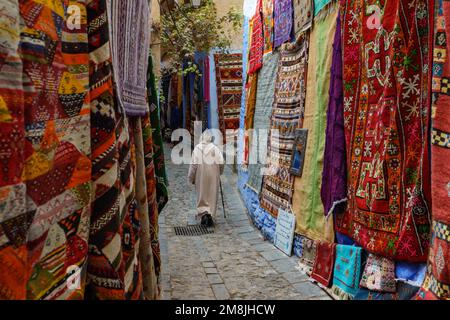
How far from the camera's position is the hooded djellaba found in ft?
24.9

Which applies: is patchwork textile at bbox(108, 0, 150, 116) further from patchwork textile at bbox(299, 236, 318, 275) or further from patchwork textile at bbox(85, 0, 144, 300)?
patchwork textile at bbox(299, 236, 318, 275)

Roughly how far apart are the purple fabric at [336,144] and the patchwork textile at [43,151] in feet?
9.75

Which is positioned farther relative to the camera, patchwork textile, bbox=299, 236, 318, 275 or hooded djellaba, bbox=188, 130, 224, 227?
hooded djellaba, bbox=188, 130, 224, 227

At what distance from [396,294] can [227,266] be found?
93.5 inches

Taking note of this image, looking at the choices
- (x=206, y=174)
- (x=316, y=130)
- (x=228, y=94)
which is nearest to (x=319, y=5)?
(x=316, y=130)

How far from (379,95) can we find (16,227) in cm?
297

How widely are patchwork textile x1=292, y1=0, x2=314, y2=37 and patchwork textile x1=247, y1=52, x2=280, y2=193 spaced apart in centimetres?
99

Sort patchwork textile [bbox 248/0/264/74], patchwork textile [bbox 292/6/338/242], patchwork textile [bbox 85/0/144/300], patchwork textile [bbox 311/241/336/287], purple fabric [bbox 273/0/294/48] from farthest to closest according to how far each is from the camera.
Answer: patchwork textile [bbox 248/0/264/74] → purple fabric [bbox 273/0/294/48] → patchwork textile [bbox 292/6/338/242] → patchwork textile [bbox 311/241/336/287] → patchwork textile [bbox 85/0/144/300]

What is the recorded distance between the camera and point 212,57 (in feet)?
38.4

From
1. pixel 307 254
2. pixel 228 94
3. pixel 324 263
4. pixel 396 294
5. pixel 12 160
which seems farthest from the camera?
pixel 228 94

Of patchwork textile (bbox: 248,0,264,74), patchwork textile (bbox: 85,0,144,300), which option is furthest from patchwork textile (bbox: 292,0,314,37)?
patchwork textile (bbox: 85,0,144,300)

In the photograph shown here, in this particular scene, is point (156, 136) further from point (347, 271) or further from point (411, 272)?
point (347, 271)

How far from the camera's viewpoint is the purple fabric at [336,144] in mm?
3875

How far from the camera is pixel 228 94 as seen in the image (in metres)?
11.8
